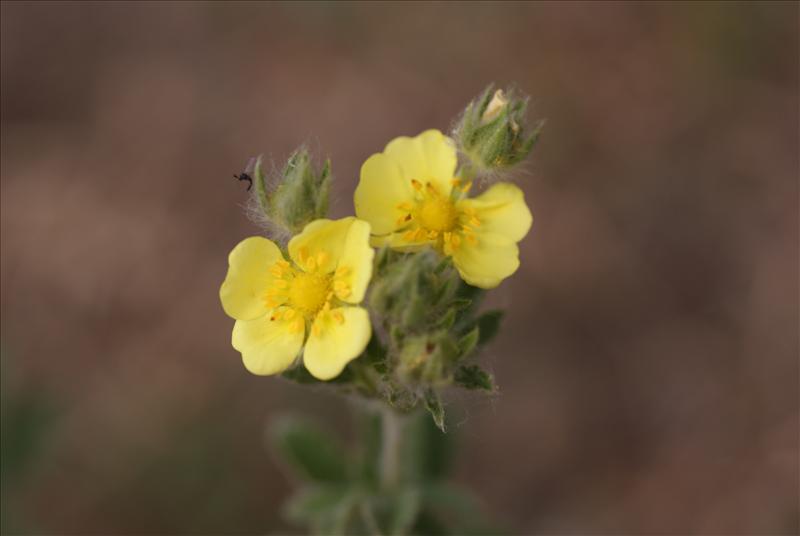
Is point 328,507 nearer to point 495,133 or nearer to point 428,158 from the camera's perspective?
point 428,158

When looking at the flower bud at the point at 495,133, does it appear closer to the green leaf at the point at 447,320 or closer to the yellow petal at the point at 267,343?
the green leaf at the point at 447,320

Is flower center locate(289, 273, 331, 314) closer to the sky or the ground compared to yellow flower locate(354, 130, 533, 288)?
closer to the ground

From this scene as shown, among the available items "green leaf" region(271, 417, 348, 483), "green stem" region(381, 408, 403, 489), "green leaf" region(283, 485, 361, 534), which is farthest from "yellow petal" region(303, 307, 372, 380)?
"green leaf" region(271, 417, 348, 483)

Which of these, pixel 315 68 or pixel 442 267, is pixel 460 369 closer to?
pixel 442 267

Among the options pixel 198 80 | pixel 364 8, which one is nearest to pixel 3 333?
pixel 198 80

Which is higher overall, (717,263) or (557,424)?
(717,263)

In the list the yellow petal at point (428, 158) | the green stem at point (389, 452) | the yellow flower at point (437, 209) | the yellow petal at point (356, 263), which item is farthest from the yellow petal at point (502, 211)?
the green stem at point (389, 452)

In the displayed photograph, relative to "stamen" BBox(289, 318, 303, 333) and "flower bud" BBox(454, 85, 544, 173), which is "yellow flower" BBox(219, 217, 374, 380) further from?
"flower bud" BBox(454, 85, 544, 173)
